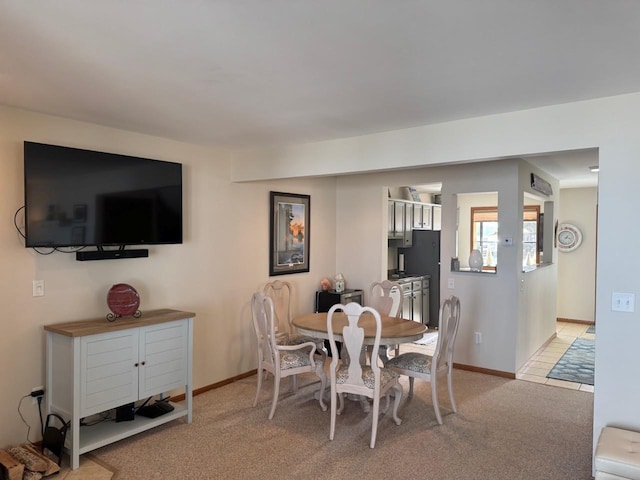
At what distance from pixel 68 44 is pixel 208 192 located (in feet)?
7.97

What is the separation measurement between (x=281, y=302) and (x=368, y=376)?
6.78ft

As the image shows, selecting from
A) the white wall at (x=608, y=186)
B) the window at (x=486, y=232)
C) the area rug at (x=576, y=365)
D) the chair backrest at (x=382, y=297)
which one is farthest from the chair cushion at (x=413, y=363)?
the window at (x=486, y=232)

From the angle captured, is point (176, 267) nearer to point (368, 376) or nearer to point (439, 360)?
point (368, 376)

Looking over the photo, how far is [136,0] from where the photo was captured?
5.28 feet

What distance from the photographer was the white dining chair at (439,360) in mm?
3594

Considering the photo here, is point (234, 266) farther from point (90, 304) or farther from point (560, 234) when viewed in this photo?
point (560, 234)

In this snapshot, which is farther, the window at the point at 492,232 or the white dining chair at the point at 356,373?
the window at the point at 492,232

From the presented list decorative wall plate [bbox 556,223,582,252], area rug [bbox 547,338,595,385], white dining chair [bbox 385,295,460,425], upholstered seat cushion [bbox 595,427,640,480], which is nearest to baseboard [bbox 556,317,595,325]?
decorative wall plate [bbox 556,223,582,252]

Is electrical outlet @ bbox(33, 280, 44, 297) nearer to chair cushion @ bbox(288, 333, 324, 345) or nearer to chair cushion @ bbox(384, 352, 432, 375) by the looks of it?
chair cushion @ bbox(288, 333, 324, 345)

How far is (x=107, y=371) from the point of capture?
3.13 metres

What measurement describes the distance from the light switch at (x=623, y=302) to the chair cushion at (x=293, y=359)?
2.30 metres

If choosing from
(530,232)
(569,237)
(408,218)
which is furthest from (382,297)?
(569,237)

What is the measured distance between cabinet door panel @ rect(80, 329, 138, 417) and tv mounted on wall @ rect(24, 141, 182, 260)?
672mm

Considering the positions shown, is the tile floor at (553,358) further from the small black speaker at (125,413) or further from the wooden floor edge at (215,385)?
the small black speaker at (125,413)
